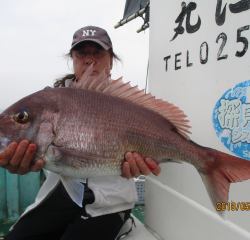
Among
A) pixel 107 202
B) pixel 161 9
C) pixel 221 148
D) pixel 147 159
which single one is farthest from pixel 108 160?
pixel 161 9

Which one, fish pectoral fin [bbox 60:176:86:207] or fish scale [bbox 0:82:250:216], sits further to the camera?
fish pectoral fin [bbox 60:176:86:207]

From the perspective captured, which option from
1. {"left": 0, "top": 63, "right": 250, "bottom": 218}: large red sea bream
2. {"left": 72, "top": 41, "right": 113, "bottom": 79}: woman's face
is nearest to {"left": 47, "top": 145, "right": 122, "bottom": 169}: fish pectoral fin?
{"left": 0, "top": 63, "right": 250, "bottom": 218}: large red sea bream

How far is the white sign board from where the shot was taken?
47.2 inches

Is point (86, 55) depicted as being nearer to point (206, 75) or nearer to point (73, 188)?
point (206, 75)

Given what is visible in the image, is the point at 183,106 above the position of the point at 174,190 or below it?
above

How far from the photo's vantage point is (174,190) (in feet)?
5.67

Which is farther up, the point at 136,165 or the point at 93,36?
the point at 93,36

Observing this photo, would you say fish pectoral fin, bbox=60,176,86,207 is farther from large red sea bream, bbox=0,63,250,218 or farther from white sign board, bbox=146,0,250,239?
white sign board, bbox=146,0,250,239

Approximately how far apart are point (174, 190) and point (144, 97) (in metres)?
0.90

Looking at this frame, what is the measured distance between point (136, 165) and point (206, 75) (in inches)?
32.4

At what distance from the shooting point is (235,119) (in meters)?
1.24

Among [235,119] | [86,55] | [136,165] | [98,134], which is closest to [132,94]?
[98,134]

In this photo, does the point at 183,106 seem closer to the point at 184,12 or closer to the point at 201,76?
the point at 201,76

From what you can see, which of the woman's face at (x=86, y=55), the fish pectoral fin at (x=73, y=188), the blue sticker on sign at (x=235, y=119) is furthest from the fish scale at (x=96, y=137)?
the woman's face at (x=86, y=55)
